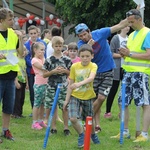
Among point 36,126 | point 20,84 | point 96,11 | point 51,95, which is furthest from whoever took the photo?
point 96,11

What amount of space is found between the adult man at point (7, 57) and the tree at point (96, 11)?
18158 millimetres

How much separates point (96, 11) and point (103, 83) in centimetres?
1899

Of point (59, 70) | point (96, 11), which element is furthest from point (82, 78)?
point (96, 11)

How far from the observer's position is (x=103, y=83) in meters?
6.67

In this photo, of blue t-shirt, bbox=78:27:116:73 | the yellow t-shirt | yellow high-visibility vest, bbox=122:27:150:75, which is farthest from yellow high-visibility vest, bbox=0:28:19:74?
yellow high-visibility vest, bbox=122:27:150:75

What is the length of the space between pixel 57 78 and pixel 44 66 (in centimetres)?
30

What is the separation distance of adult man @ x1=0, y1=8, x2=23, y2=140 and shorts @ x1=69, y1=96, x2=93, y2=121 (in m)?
0.99

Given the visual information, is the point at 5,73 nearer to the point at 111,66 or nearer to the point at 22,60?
the point at 111,66

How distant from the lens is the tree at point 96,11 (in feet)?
79.5

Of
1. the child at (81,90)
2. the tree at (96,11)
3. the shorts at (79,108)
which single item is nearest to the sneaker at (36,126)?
the shorts at (79,108)

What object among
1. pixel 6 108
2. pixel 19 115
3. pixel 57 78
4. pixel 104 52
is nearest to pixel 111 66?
pixel 104 52

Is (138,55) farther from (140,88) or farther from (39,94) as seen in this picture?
(39,94)

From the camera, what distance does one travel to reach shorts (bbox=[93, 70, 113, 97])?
664 cm

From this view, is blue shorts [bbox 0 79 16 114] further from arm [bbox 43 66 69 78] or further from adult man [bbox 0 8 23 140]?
arm [bbox 43 66 69 78]
